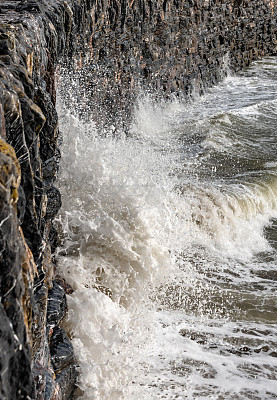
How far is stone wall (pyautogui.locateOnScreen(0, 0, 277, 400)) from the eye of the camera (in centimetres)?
128

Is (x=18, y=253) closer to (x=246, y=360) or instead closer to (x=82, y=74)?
(x=246, y=360)

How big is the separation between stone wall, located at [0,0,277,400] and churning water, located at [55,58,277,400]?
1.35 feet

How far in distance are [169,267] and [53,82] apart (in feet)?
6.25

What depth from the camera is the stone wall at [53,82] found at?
4.20ft

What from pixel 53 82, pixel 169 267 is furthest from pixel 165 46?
pixel 53 82

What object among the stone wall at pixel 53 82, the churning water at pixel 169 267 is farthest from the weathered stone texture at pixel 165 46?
the churning water at pixel 169 267

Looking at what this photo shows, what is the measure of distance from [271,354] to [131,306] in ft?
3.40

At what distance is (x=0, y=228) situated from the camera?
1.18 metres

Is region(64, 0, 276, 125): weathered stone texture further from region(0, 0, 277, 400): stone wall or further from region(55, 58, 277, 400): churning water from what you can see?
region(55, 58, 277, 400): churning water

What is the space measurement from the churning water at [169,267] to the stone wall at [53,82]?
411mm

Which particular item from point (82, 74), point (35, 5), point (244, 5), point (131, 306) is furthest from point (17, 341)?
point (244, 5)

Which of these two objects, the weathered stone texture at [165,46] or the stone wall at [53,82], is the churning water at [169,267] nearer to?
the stone wall at [53,82]

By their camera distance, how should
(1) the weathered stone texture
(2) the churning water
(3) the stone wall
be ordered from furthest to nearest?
(1) the weathered stone texture
(2) the churning water
(3) the stone wall

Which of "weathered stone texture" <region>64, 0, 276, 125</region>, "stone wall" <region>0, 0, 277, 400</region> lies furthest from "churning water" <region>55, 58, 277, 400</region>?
"weathered stone texture" <region>64, 0, 276, 125</region>
